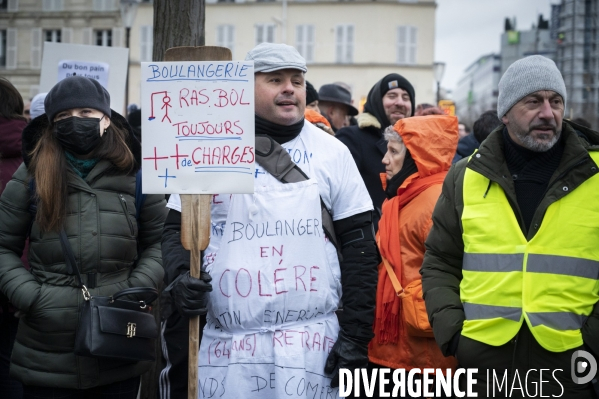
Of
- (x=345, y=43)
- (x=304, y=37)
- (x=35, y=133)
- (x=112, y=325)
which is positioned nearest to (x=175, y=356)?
(x=112, y=325)

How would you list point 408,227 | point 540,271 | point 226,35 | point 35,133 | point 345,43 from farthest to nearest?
1. point 226,35
2. point 345,43
3. point 408,227
4. point 35,133
5. point 540,271

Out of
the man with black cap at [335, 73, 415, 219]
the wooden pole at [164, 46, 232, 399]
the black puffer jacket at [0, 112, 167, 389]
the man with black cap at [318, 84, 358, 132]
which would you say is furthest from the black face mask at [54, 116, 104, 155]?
the man with black cap at [318, 84, 358, 132]

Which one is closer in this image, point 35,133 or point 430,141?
point 35,133

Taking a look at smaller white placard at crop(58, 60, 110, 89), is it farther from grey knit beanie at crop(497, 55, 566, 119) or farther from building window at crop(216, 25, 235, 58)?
building window at crop(216, 25, 235, 58)

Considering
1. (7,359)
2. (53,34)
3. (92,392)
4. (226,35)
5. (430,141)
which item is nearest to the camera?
(92,392)

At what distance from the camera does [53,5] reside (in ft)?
151

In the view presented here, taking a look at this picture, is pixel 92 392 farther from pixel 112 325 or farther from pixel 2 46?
pixel 2 46

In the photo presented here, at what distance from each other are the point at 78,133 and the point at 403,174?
6.42 feet

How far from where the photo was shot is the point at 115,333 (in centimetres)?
390

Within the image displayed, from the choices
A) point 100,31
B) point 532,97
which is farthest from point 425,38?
point 532,97

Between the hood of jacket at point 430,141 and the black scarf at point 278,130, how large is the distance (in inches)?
46.9

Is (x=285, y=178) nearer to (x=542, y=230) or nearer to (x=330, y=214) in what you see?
(x=330, y=214)

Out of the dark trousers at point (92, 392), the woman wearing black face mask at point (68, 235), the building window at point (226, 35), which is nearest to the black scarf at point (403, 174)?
the woman wearing black face mask at point (68, 235)

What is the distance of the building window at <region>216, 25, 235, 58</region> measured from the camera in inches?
1693
